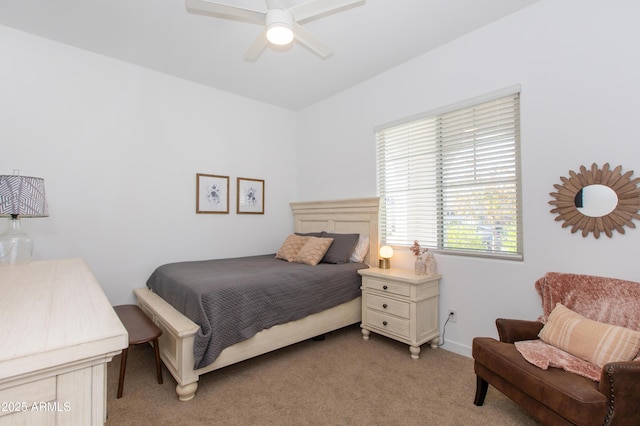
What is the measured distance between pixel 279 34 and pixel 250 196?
2.39 meters

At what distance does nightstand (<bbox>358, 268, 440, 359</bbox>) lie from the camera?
8.59 ft

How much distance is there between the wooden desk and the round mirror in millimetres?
2631

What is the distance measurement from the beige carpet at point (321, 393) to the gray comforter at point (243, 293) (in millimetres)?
333

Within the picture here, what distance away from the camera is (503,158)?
8.25 ft

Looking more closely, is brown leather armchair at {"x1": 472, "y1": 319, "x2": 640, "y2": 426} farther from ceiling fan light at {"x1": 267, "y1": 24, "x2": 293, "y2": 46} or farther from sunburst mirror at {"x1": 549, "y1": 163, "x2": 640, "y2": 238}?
ceiling fan light at {"x1": 267, "y1": 24, "x2": 293, "y2": 46}

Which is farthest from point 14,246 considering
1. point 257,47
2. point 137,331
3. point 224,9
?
point 257,47

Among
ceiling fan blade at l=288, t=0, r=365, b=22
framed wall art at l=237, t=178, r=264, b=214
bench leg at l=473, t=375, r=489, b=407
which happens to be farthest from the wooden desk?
framed wall art at l=237, t=178, r=264, b=214

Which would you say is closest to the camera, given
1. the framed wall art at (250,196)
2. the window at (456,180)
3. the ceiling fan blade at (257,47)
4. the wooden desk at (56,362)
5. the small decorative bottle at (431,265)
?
the wooden desk at (56,362)

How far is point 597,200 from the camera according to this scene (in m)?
2.01

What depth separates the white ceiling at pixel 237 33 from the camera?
7.71ft

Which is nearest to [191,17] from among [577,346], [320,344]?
[320,344]

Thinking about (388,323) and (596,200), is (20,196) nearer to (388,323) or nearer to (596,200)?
(388,323)

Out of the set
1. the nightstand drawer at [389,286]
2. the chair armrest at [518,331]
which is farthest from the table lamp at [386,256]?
the chair armrest at [518,331]

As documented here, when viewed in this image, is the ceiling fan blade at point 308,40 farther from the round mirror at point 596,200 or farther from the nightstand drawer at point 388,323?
the nightstand drawer at point 388,323
